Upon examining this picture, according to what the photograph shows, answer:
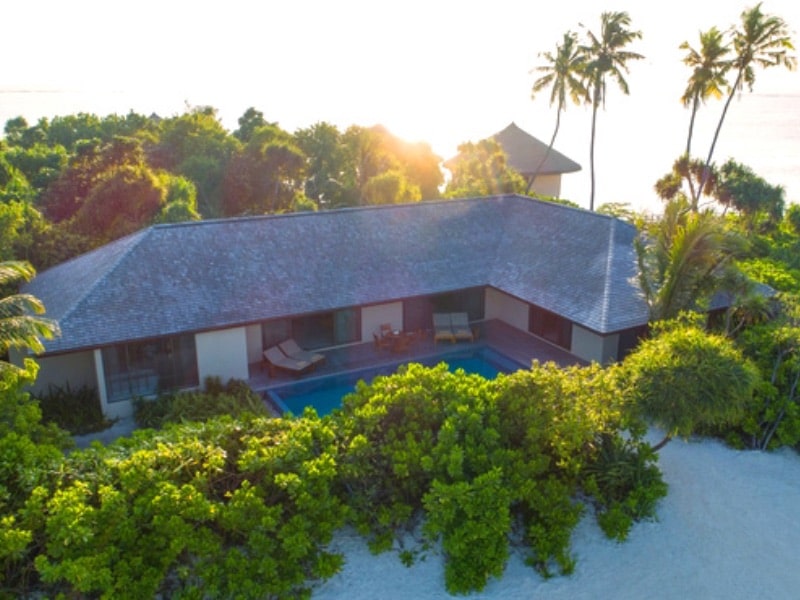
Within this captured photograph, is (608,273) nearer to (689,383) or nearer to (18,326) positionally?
(689,383)

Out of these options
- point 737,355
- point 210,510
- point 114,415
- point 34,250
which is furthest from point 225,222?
point 737,355

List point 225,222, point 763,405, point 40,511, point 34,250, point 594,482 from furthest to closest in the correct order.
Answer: point 34,250 < point 225,222 < point 763,405 < point 594,482 < point 40,511

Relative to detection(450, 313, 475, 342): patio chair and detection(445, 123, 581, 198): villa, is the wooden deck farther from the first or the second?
detection(445, 123, 581, 198): villa

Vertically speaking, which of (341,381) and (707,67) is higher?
(707,67)

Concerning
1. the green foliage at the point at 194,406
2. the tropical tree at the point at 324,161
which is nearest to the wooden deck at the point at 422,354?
the green foliage at the point at 194,406

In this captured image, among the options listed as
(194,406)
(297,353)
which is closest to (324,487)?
(194,406)

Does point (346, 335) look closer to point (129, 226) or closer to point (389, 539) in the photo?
point (389, 539)
